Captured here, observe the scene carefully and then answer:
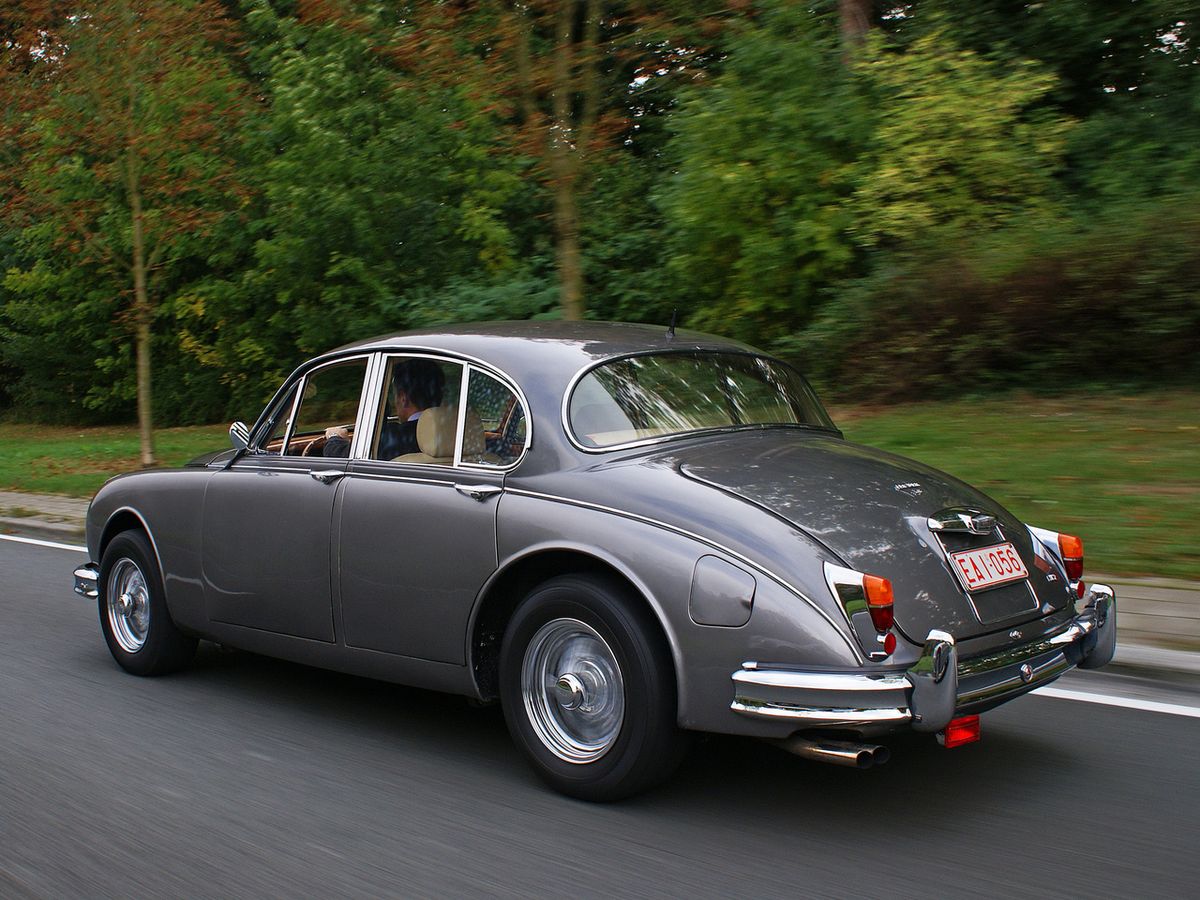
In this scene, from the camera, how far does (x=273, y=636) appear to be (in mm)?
5469

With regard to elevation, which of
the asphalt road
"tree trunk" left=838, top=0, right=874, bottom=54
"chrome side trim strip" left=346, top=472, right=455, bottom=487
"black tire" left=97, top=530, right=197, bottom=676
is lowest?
the asphalt road

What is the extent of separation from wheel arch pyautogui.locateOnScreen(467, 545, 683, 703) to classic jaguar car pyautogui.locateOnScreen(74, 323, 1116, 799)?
1 centimetres

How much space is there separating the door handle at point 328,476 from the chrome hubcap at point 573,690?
1.33 meters

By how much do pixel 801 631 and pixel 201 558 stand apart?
321cm

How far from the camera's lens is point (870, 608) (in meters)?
3.84

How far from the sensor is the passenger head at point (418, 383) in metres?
5.19

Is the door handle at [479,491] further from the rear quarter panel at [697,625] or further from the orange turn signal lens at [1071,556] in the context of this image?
the orange turn signal lens at [1071,556]

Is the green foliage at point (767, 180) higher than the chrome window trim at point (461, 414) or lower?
higher

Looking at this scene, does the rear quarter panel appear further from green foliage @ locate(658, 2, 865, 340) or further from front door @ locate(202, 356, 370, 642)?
green foliage @ locate(658, 2, 865, 340)

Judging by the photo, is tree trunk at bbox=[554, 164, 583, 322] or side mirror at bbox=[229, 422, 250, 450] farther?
tree trunk at bbox=[554, 164, 583, 322]

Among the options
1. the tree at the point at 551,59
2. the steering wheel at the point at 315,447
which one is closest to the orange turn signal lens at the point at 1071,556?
the steering wheel at the point at 315,447

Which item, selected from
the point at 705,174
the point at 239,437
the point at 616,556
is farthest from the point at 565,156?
the point at 616,556

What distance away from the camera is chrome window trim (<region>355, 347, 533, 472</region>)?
4.74m

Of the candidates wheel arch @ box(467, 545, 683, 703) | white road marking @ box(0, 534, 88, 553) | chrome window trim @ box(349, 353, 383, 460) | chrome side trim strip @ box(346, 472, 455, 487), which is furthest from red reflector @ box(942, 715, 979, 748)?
white road marking @ box(0, 534, 88, 553)
